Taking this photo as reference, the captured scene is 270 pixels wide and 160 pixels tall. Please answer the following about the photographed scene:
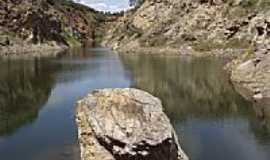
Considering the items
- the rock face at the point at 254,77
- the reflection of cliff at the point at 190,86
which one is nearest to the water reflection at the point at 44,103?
the reflection of cliff at the point at 190,86

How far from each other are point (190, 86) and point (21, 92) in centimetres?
2457

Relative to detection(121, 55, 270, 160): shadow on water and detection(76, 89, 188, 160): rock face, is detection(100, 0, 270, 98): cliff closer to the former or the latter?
detection(121, 55, 270, 160): shadow on water

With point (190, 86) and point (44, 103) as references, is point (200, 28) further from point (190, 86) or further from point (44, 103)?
point (44, 103)

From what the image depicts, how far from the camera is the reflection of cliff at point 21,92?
54.8 meters

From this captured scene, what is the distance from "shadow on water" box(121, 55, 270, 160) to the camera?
3978 cm

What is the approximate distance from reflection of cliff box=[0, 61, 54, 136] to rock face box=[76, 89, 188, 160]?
22.2m

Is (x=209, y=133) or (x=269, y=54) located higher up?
(x=269, y=54)

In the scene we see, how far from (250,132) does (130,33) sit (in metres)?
148

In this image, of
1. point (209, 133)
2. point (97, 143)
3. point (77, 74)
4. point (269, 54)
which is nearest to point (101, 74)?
point (77, 74)

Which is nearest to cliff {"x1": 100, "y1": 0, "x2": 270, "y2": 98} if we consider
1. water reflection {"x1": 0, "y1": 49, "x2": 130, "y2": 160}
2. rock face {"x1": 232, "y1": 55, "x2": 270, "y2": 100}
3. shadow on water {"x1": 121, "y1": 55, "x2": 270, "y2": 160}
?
shadow on water {"x1": 121, "y1": 55, "x2": 270, "y2": 160}

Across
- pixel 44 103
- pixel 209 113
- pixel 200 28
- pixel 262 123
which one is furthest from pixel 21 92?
pixel 200 28

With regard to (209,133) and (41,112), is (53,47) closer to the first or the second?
(41,112)

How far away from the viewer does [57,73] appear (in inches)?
3959

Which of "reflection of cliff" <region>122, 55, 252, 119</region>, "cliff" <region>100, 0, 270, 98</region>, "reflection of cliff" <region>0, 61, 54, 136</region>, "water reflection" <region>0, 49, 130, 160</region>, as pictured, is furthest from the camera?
"cliff" <region>100, 0, 270, 98</region>
